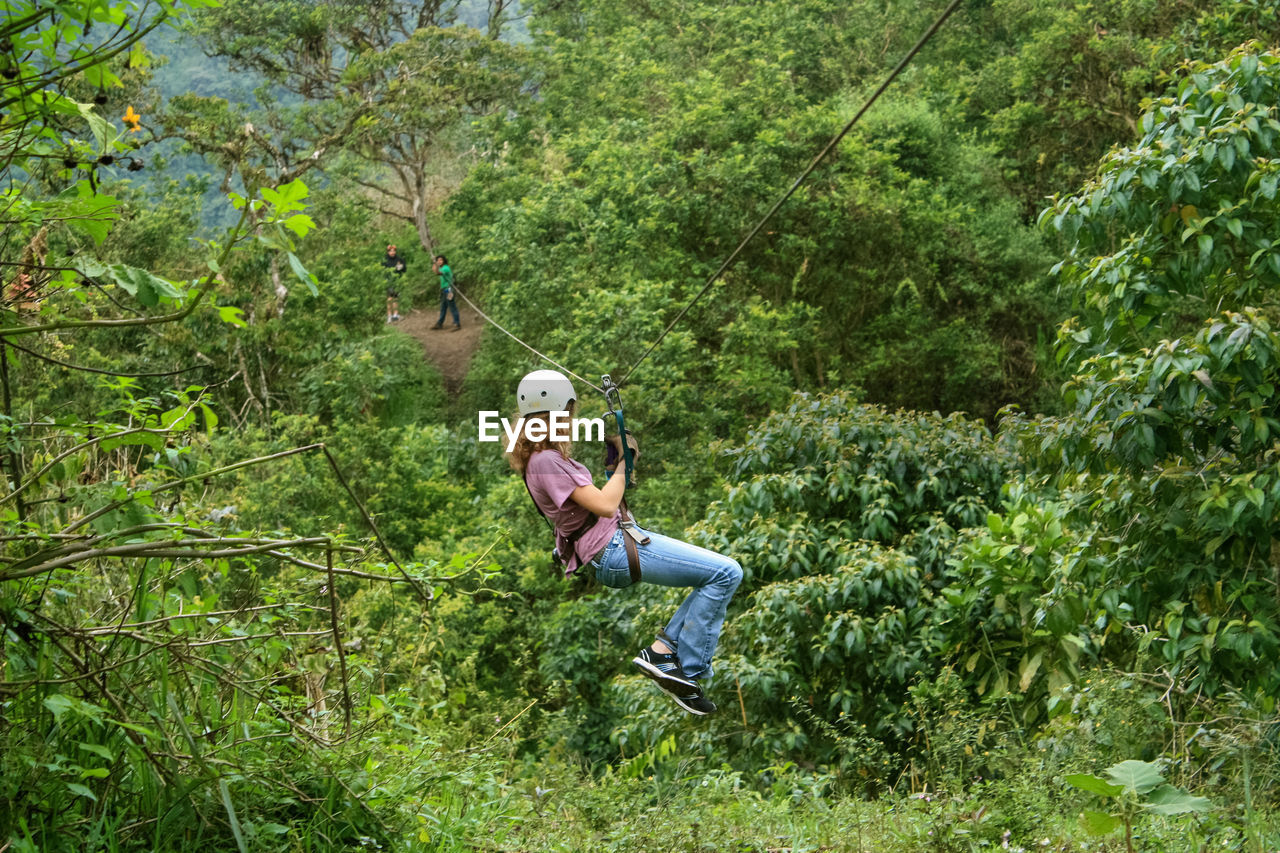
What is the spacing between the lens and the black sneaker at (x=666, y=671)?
4.11m

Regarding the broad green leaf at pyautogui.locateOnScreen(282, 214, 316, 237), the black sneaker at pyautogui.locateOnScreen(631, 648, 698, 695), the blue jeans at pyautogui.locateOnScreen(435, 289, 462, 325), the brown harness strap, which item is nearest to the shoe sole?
the black sneaker at pyautogui.locateOnScreen(631, 648, 698, 695)

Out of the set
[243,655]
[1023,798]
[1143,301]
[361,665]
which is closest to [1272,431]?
[1143,301]

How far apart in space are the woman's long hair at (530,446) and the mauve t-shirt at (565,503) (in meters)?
0.03

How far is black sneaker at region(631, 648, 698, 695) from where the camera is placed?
4113 millimetres

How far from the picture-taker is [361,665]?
12.8 feet

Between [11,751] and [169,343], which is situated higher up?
[11,751]

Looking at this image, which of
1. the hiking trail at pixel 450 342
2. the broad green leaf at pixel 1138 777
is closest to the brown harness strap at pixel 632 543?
the broad green leaf at pixel 1138 777

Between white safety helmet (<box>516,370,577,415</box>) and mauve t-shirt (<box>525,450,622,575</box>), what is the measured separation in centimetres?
17

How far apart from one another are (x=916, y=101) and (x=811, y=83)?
296 cm

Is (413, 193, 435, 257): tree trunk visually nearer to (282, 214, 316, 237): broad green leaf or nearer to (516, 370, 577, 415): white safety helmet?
(516, 370, 577, 415): white safety helmet

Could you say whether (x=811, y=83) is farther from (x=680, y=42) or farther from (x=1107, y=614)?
(x=1107, y=614)

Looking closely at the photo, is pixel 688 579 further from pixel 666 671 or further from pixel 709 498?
pixel 709 498

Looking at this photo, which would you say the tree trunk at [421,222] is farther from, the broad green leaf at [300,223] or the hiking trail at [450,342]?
the broad green leaf at [300,223]

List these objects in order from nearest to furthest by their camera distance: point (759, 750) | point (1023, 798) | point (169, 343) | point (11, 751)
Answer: point (11, 751), point (1023, 798), point (759, 750), point (169, 343)
